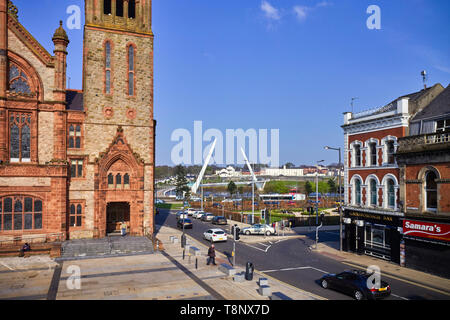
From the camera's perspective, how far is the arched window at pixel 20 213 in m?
29.1

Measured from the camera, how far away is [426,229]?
24469 mm

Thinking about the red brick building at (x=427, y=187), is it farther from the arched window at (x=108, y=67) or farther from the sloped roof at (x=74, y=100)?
the sloped roof at (x=74, y=100)

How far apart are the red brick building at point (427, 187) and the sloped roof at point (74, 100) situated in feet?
92.8

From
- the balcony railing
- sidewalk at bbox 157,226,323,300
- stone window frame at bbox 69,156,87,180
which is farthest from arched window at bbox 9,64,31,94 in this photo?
the balcony railing

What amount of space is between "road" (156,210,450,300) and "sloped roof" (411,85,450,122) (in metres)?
12.0

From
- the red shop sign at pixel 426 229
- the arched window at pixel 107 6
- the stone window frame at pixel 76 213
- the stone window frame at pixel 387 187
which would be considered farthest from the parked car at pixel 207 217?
the red shop sign at pixel 426 229

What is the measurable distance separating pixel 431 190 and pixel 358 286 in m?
10.9

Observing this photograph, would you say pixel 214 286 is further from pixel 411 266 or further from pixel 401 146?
pixel 401 146

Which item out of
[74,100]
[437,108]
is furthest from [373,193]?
[74,100]

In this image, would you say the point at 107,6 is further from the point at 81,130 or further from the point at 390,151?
the point at 390,151

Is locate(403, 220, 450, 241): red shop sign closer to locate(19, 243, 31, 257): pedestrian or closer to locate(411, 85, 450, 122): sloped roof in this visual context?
locate(411, 85, 450, 122): sloped roof

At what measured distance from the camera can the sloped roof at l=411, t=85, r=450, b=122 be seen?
84.5 ft

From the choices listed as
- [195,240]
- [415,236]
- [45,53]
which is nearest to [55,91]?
[45,53]

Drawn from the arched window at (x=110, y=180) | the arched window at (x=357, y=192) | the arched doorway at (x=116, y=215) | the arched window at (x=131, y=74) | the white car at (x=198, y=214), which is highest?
the arched window at (x=131, y=74)
